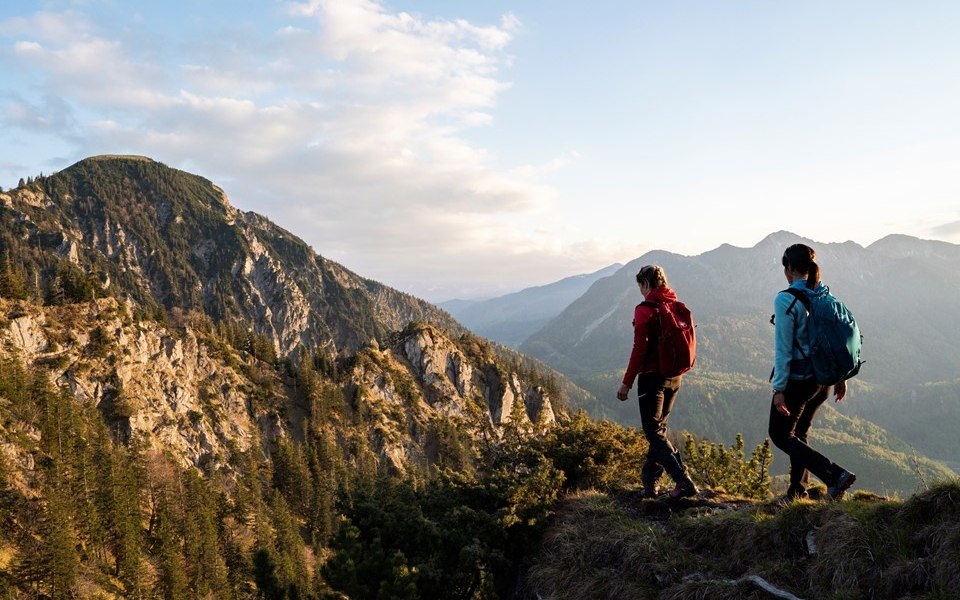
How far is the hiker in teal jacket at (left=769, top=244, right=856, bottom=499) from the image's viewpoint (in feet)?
21.1

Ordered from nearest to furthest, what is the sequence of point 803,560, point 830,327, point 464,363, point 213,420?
1. point 803,560
2. point 830,327
3. point 213,420
4. point 464,363

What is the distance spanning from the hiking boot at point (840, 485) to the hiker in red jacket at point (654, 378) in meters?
2.00

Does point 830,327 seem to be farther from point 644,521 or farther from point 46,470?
point 46,470

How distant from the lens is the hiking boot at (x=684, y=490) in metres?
8.13

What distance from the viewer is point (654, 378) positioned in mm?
8062

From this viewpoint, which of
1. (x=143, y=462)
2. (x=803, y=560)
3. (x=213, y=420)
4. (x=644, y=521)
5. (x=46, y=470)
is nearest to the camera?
(x=803, y=560)

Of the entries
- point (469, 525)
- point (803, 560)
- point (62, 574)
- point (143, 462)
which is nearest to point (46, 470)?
point (143, 462)

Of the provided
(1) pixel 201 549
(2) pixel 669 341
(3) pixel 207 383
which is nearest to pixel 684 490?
(2) pixel 669 341

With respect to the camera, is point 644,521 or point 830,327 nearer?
point 830,327

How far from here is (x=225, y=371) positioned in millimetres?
101625

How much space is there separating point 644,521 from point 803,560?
2.42m

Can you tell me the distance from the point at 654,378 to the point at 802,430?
2.14 meters

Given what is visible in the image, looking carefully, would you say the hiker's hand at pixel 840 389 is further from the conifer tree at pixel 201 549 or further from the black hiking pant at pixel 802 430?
the conifer tree at pixel 201 549

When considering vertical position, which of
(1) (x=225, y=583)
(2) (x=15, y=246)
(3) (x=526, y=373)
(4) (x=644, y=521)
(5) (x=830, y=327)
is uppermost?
(2) (x=15, y=246)
